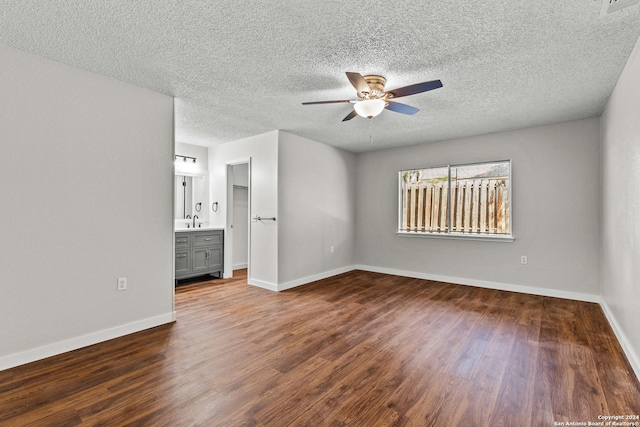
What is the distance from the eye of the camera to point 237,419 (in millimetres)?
1691

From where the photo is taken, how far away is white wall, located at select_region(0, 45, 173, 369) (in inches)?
89.7

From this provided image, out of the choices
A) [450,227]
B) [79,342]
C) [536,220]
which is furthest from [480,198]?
[79,342]

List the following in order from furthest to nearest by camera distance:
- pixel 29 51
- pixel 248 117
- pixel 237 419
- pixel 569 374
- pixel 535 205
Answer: pixel 535 205 < pixel 248 117 < pixel 29 51 < pixel 569 374 < pixel 237 419

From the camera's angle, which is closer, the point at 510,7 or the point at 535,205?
the point at 510,7

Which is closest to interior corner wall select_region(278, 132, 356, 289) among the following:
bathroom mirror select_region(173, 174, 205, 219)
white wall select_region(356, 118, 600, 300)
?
white wall select_region(356, 118, 600, 300)

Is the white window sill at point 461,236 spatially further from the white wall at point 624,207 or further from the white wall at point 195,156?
the white wall at point 195,156

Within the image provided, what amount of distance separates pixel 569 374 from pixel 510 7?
247cm

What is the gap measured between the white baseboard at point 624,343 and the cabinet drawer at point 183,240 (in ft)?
17.0

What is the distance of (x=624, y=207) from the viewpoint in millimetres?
2559

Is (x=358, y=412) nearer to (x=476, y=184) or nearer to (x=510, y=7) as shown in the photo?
(x=510, y=7)

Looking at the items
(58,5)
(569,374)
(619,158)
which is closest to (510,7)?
(619,158)

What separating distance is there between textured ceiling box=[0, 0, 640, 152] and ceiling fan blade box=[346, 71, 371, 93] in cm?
20

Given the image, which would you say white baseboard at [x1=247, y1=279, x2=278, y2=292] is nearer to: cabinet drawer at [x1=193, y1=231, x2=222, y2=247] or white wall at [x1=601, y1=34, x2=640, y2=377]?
cabinet drawer at [x1=193, y1=231, x2=222, y2=247]

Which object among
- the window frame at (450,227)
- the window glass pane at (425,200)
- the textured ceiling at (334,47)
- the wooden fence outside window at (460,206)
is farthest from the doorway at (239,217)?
the wooden fence outside window at (460,206)
